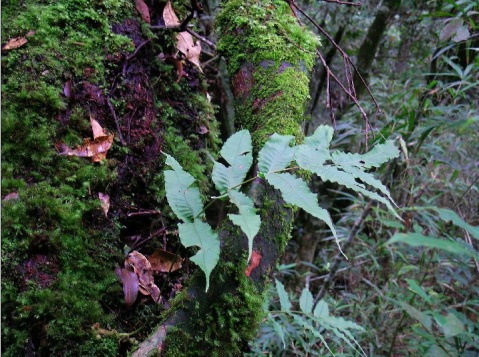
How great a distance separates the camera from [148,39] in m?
1.71

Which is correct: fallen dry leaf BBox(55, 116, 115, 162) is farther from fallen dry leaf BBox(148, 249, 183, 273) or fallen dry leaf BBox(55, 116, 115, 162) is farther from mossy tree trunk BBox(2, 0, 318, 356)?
fallen dry leaf BBox(148, 249, 183, 273)

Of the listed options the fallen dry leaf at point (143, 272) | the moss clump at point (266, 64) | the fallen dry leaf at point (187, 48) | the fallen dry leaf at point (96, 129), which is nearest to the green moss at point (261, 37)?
the moss clump at point (266, 64)

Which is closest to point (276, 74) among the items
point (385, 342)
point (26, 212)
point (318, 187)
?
point (26, 212)

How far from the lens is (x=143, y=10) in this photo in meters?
1.79

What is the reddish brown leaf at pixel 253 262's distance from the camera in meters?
1.15

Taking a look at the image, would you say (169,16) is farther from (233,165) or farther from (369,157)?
(369,157)

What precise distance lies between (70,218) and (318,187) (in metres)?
3.97

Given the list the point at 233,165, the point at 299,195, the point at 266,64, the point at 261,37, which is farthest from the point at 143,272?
the point at 261,37

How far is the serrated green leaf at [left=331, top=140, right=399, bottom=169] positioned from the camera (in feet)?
3.62

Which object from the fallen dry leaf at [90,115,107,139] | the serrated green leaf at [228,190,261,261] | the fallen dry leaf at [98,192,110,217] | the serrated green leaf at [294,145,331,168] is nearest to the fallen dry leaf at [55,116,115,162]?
the fallen dry leaf at [90,115,107,139]

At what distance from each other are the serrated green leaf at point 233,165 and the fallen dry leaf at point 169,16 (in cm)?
93

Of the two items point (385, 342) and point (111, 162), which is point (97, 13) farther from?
point (385, 342)

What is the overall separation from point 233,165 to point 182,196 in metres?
0.17

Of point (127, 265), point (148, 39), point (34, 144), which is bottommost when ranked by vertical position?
point (127, 265)
